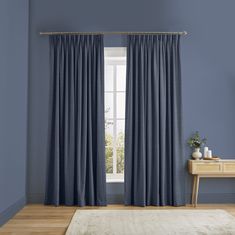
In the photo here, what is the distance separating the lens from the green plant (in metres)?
5.26

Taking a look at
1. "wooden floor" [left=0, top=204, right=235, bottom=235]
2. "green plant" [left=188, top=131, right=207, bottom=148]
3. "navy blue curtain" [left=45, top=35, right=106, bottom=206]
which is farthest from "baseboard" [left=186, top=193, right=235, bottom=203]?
"navy blue curtain" [left=45, top=35, right=106, bottom=206]

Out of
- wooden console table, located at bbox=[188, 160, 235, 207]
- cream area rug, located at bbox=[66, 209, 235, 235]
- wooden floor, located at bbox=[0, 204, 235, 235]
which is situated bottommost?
wooden floor, located at bbox=[0, 204, 235, 235]

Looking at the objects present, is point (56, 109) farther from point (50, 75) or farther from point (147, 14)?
point (147, 14)

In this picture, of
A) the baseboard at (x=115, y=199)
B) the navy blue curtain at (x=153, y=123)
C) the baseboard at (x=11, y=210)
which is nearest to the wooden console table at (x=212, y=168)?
the navy blue curtain at (x=153, y=123)

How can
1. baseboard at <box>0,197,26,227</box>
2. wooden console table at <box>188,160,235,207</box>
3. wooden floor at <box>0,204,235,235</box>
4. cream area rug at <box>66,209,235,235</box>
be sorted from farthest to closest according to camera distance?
wooden console table at <box>188,160,235,207</box> < baseboard at <box>0,197,26,227</box> < wooden floor at <box>0,204,235,235</box> < cream area rug at <box>66,209,235,235</box>

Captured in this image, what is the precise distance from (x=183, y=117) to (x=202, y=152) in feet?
1.93

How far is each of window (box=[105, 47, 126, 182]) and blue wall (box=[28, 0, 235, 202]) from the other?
1.22ft

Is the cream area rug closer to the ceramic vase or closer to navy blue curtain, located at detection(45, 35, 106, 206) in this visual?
navy blue curtain, located at detection(45, 35, 106, 206)

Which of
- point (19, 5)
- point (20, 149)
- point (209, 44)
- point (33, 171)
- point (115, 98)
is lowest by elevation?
point (33, 171)

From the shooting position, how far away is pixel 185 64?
17.9 ft

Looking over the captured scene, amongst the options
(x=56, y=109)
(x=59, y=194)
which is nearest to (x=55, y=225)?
(x=59, y=194)

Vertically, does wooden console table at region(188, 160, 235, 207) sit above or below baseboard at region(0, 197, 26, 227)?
above

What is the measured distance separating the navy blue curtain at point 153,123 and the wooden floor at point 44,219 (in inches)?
10.9

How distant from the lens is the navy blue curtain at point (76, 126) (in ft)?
17.0
